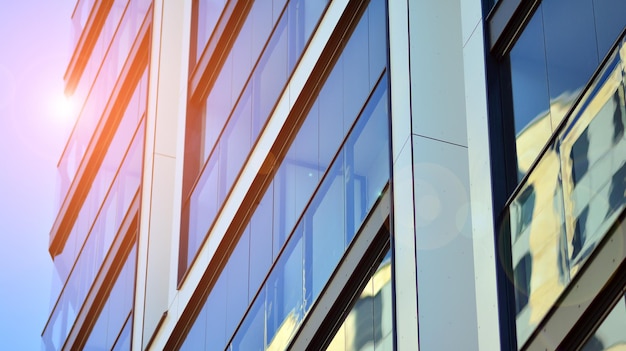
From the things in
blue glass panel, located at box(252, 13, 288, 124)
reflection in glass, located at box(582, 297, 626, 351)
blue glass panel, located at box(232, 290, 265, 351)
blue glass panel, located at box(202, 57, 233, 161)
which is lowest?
reflection in glass, located at box(582, 297, 626, 351)

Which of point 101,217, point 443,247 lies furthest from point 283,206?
point 101,217

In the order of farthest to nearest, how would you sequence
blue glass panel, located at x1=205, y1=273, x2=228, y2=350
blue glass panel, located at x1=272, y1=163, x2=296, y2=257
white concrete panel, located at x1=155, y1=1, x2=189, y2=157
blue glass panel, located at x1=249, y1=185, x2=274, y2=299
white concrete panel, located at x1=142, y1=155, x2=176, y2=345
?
white concrete panel, located at x1=155, y1=1, x2=189, y2=157 < white concrete panel, located at x1=142, y1=155, x2=176, y2=345 < blue glass panel, located at x1=205, y1=273, x2=228, y2=350 < blue glass panel, located at x1=249, y1=185, x2=274, y2=299 < blue glass panel, located at x1=272, y1=163, x2=296, y2=257

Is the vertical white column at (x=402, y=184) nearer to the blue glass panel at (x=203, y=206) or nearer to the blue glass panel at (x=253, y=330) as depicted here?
the blue glass panel at (x=253, y=330)

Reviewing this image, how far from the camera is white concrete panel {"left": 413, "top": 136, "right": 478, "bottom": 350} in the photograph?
10148mm

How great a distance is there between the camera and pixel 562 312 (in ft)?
28.6

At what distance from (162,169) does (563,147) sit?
13272 mm

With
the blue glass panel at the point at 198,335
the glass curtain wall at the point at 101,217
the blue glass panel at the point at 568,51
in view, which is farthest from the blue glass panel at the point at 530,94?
the glass curtain wall at the point at 101,217

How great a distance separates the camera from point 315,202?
1405 cm

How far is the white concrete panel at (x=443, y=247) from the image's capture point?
33.3ft

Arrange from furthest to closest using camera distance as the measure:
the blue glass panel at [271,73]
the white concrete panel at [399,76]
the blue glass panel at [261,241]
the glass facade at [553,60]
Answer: the blue glass panel at [271,73] < the blue glass panel at [261,241] < the white concrete panel at [399,76] < the glass facade at [553,60]

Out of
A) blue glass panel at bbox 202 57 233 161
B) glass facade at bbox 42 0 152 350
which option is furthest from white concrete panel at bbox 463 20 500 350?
glass facade at bbox 42 0 152 350

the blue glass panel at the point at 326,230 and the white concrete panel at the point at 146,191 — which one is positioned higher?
the white concrete panel at the point at 146,191

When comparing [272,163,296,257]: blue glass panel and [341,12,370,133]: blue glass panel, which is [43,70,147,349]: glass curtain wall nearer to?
[272,163,296,257]: blue glass panel

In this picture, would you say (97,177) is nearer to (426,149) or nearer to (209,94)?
(209,94)
